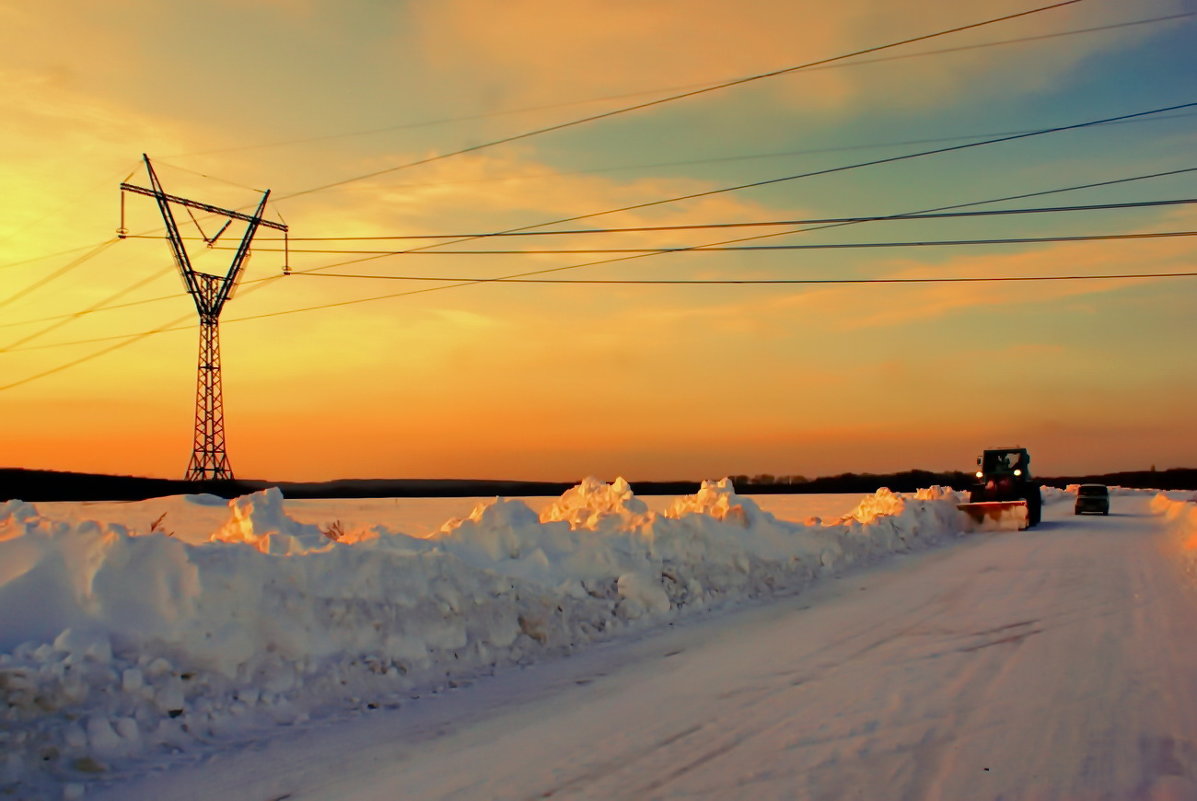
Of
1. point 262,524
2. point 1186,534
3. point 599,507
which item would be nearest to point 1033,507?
point 1186,534

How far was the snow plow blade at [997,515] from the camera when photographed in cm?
3069

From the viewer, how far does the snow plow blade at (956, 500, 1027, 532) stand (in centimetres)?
3069

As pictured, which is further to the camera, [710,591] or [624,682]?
[710,591]

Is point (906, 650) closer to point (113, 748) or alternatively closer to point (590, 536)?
point (590, 536)

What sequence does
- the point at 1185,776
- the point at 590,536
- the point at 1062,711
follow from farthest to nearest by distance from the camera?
the point at 590,536 → the point at 1062,711 → the point at 1185,776

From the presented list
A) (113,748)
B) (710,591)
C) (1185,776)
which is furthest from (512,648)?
(1185,776)

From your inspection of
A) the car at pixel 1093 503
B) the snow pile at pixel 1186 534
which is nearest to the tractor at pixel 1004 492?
the snow pile at pixel 1186 534

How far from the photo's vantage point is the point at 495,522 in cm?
1136

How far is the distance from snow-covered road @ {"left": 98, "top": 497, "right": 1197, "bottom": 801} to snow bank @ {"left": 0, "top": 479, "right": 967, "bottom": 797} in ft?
1.59

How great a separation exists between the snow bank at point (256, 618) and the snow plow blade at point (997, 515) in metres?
22.5

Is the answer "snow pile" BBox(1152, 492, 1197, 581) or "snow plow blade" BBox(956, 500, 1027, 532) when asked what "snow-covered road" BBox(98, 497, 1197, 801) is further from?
"snow plow blade" BBox(956, 500, 1027, 532)

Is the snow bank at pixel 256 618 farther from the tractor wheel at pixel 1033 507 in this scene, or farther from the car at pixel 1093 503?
the car at pixel 1093 503

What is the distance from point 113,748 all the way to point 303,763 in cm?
124

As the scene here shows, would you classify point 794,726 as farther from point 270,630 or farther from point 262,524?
point 262,524
